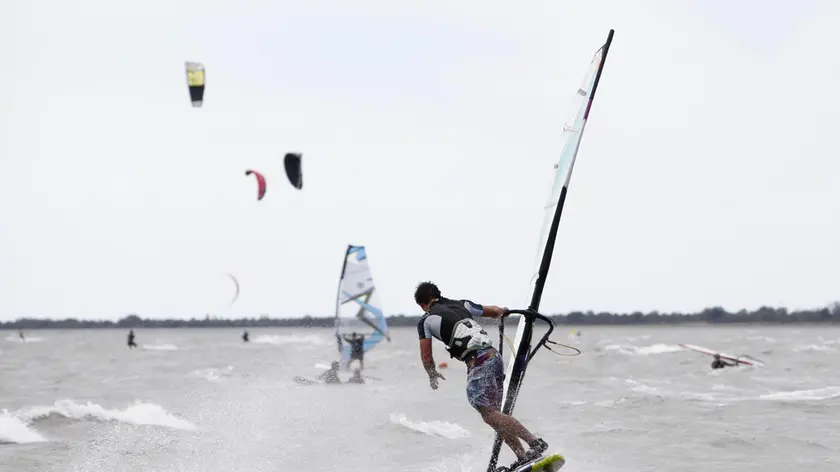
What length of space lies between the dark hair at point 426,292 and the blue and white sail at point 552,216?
67 centimetres

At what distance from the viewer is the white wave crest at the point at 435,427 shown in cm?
1461

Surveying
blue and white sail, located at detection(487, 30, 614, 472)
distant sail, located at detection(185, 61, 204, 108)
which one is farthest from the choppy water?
distant sail, located at detection(185, 61, 204, 108)

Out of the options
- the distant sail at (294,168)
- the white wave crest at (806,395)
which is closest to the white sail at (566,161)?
the white wave crest at (806,395)

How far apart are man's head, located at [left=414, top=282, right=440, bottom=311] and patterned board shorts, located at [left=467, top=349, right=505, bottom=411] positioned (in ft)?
1.70

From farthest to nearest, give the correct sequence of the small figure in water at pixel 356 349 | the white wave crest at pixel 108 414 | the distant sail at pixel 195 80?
1. the small figure in water at pixel 356 349
2. the distant sail at pixel 195 80
3. the white wave crest at pixel 108 414

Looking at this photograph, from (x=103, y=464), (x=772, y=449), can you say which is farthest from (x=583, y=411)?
(x=103, y=464)

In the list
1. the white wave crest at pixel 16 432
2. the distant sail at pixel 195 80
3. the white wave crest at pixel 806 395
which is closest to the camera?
the white wave crest at pixel 16 432

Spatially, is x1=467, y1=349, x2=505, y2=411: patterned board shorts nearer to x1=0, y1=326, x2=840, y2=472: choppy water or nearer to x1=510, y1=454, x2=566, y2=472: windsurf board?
x1=510, y1=454, x2=566, y2=472: windsurf board

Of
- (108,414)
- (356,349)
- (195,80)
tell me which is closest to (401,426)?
(108,414)

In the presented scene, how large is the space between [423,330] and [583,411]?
1260 centimetres

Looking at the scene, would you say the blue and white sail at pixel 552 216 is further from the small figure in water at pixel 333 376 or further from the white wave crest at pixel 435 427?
the small figure in water at pixel 333 376

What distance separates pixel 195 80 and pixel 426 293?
1665 centimetres

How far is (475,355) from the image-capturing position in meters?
6.57

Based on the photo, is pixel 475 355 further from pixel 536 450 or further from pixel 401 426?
pixel 401 426
